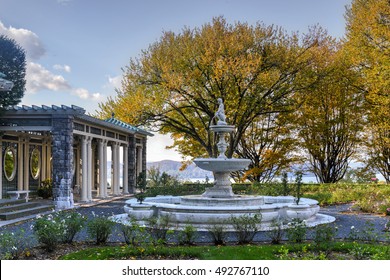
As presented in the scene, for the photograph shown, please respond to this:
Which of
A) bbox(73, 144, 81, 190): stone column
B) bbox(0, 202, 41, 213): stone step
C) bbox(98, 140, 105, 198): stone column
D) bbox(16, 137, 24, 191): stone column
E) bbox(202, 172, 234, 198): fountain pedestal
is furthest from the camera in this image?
bbox(73, 144, 81, 190): stone column

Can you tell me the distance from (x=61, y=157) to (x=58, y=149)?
370 mm

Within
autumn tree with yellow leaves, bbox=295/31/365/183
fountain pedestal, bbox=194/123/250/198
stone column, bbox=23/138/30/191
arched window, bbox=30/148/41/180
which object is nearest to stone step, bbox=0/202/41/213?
stone column, bbox=23/138/30/191

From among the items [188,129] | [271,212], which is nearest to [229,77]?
[188,129]

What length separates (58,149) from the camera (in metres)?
18.9

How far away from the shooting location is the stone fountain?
11.5m

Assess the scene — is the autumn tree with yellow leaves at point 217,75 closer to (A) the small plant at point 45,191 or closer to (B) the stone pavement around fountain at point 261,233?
(A) the small plant at point 45,191

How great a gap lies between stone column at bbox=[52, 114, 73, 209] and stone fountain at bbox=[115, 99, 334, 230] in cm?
490

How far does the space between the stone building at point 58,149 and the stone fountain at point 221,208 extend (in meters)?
5.31

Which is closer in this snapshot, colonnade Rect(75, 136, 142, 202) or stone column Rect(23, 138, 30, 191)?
colonnade Rect(75, 136, 142, 202)

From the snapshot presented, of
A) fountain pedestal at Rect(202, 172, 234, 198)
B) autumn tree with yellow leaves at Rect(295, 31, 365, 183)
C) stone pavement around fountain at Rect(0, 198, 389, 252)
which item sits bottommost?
stone pavement around fountain at Rect(0, 198, 389, 252)

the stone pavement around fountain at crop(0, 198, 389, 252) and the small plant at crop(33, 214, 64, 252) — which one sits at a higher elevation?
the small plant at crop(33, 214, 64, 252)

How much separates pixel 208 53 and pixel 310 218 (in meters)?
14.4

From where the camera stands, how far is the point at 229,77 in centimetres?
2611

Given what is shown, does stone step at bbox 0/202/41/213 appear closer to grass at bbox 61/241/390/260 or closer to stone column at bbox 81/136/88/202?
stone column at bbox 81/136/88/202
